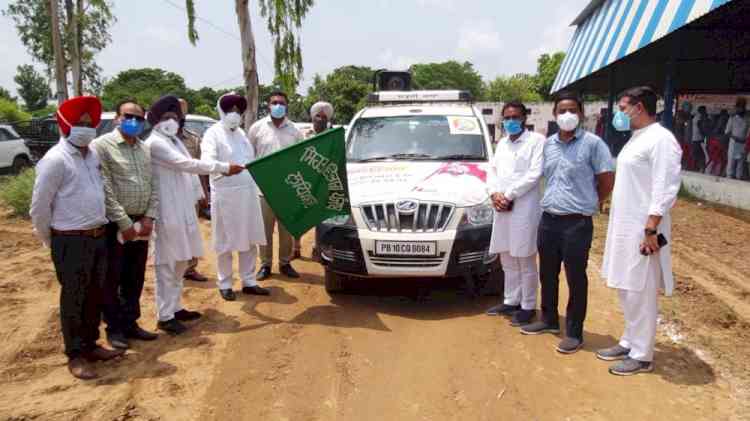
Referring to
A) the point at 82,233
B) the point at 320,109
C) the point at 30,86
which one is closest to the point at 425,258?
the point at 82,233

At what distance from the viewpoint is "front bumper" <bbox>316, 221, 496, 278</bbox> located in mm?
5328

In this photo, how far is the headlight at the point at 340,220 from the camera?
18.3 ft

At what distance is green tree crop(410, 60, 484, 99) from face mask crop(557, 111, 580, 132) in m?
96.0

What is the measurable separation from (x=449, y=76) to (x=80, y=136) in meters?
102

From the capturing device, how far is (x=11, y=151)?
15.9 meters

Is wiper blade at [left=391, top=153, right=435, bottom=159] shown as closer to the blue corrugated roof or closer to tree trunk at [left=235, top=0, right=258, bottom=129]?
the blue corrugated roof

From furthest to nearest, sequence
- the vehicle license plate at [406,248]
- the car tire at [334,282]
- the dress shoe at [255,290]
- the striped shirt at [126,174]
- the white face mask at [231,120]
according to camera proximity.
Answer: the dress shoe at [255,290] → the car tire at [334,282] → the white face mask at [231,120] → the vehicle license plate at [406,248] → the striped shirt at [126,174]

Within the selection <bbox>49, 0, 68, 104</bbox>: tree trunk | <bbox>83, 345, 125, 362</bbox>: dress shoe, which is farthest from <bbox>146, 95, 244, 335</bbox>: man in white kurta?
<bbox>49, 0, 68, 104</bbox>: tree trunk

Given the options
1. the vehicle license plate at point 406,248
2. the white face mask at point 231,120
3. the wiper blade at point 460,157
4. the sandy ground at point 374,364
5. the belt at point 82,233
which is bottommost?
the sandy ground at point 374,364

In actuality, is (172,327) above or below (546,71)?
below

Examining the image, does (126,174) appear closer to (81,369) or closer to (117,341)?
(117,341)

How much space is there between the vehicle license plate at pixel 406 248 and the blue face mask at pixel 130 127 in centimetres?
224

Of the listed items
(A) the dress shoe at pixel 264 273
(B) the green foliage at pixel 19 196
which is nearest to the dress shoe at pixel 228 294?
(A) the dress shoe at pixel 264 273

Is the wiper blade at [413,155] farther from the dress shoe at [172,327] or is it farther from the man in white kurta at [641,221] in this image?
the dress shoe at [172,327]
